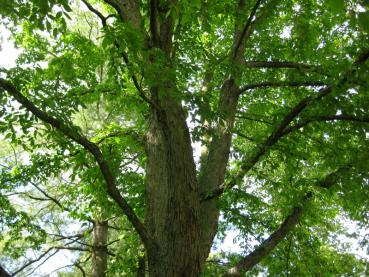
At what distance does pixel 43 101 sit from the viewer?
414 centimetres

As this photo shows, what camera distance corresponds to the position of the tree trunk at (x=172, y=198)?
4234 millimetres

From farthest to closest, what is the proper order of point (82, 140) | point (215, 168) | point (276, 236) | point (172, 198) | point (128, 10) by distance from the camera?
point (215, 168) < point (276, 236) < point (128, 10) < point (172, 198) < point (82, 140)

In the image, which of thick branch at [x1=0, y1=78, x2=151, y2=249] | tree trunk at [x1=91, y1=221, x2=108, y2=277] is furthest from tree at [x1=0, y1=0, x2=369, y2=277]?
tree trunk at [x1=91, y1=221, x2=108, y2=277]

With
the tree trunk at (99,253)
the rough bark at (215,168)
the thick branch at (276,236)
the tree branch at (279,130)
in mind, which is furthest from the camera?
the tree trunk at (99,253)

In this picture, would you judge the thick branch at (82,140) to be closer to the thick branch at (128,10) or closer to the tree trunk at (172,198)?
the tree trunk at (172,198)

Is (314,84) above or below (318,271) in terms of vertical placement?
above

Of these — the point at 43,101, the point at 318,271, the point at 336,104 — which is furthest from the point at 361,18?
the point at 318,271

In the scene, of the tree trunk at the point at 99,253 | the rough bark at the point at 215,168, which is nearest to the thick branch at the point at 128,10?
the rough bark at the point at 215,168

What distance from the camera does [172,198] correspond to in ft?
14.8

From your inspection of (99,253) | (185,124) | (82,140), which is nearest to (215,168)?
(185,124)

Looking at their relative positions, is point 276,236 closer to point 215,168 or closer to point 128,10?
point 215,168

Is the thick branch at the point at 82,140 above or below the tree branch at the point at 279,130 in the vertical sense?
below

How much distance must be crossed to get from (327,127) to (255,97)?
2.91 meters

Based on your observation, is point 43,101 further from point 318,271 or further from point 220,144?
point 318,271
